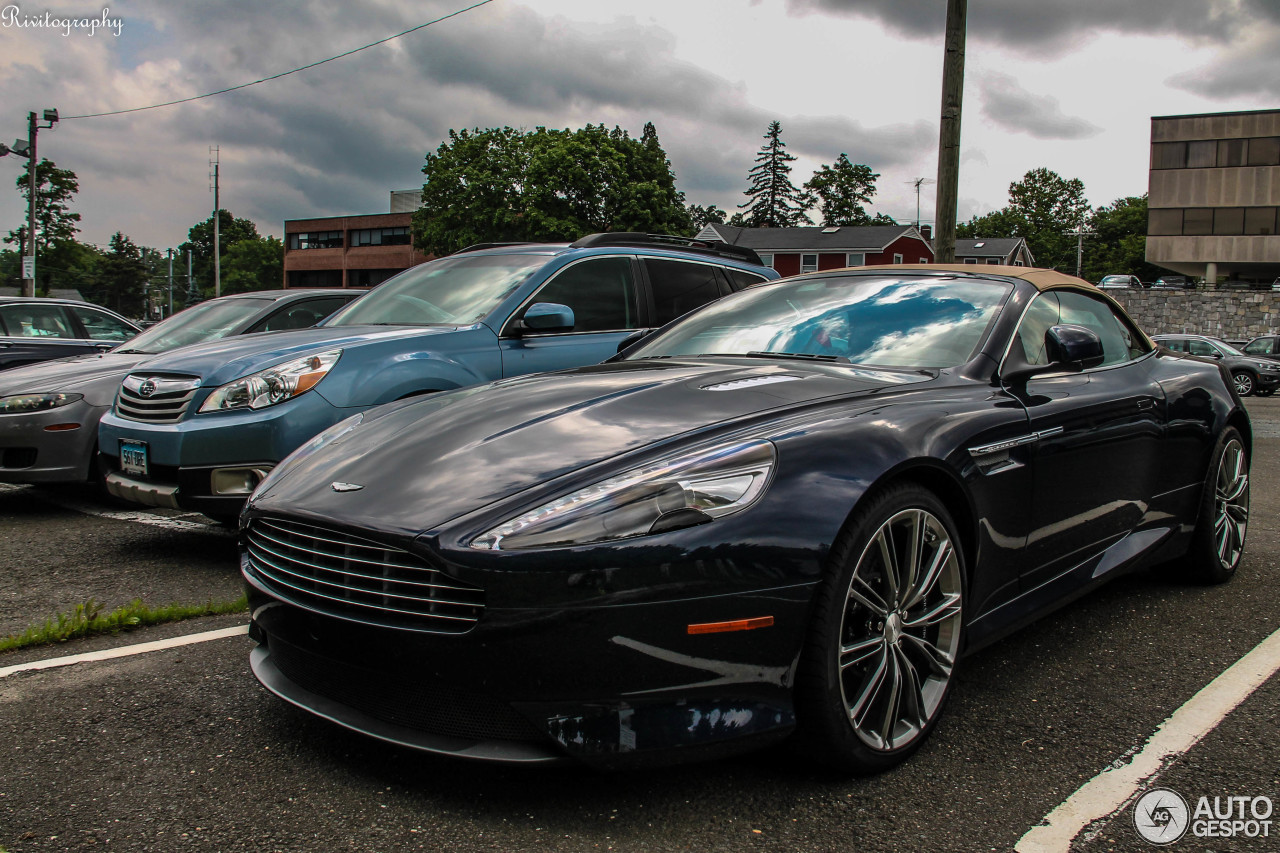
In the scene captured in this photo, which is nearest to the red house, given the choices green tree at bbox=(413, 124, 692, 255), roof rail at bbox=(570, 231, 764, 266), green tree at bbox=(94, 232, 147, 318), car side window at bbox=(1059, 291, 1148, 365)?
green tree at bbox=(413, 124, 692, 255)

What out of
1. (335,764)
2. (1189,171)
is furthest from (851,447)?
(1189,171)

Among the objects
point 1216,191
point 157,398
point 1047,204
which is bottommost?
point 157,398

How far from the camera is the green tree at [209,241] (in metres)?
139

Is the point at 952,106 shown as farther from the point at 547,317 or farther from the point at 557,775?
the point at 557,775

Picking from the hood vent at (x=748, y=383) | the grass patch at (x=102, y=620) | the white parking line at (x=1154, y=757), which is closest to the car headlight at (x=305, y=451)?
the grass patch at (x=102, y=620)

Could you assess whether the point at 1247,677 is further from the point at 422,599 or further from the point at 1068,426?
the point at 422,599

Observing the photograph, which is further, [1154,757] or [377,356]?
[377,356]

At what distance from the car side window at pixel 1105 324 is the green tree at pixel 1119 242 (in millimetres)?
93023

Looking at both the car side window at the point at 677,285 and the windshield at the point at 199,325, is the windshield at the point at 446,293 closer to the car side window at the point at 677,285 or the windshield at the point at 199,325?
the car side window at the point at 677,285

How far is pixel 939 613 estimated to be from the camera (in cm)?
268

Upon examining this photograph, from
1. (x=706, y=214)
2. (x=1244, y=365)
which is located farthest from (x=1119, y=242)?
(x=1244, y=365)

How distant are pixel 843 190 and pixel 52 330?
93391 mm

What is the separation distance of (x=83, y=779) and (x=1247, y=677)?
135 inches

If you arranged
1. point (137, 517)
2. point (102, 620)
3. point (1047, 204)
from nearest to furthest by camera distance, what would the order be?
point (102, 620) → point (137, 517) → point (1047, 204)
